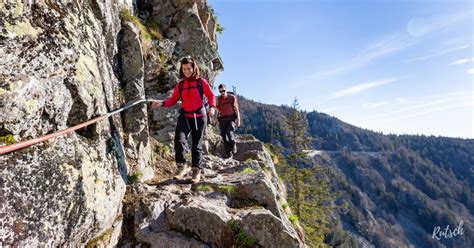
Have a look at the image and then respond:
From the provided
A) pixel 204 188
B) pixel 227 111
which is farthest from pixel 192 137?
pixel 227 111

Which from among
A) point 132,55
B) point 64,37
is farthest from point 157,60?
point 64,37

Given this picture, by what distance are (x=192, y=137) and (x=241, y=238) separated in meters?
3.17

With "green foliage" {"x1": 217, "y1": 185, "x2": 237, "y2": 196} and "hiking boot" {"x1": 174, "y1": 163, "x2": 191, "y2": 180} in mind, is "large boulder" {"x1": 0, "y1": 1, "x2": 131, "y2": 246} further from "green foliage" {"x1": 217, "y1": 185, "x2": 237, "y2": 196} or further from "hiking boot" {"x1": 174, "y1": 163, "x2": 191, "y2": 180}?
"green foliage" {"x1": 217, "y1": 185, "x2": 237, "y2": 196}

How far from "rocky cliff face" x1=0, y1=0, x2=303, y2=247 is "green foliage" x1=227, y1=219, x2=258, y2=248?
2cm

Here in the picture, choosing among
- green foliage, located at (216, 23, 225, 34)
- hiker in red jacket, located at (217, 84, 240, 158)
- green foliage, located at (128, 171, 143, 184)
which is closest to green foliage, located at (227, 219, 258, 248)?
green foliage, located at (128, 171, 143, 184)

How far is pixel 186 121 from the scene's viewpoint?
830cm

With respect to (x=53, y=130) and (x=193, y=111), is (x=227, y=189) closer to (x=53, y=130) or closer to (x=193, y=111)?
(x=193, y=111)

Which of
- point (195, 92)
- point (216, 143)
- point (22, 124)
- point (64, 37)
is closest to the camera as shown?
point (22, 124)

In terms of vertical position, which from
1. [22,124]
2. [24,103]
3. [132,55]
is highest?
[132,55]

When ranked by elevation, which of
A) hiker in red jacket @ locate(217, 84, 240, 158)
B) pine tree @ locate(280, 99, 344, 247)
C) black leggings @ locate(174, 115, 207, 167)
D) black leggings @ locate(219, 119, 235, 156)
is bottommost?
pine tree @ locate(280, 99, 344, 247)

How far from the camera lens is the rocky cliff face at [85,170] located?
4082mm

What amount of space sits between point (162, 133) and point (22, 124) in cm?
829

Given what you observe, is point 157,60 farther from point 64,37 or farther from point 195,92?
point 64,37

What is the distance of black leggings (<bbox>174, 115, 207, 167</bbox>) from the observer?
8.12 meters
